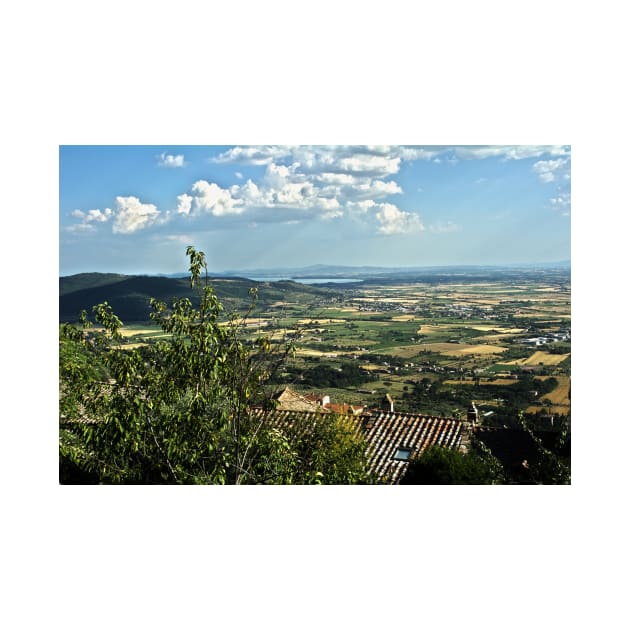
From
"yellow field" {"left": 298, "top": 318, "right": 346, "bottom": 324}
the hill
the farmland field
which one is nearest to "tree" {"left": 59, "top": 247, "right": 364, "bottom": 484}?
the hill

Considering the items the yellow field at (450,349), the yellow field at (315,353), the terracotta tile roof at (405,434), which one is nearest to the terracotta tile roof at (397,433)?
the terracotta tile roof at (405,434)

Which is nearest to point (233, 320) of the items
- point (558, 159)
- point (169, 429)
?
point (169, 429)

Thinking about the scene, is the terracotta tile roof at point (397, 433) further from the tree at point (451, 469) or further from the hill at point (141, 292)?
the hill at point (141, 292)

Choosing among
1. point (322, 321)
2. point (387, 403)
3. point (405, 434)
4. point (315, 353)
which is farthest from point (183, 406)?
point (405, 434)

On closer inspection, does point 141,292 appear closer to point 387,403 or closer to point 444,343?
point 387,403

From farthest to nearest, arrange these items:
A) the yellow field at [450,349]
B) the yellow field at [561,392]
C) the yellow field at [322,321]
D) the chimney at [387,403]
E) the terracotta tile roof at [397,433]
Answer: the chimney at [387,403] → the terracotta tile roof at [397,433] → the yellow field at [450,349] → the yellow field at [561,392] → the yellow field at [322,321]
